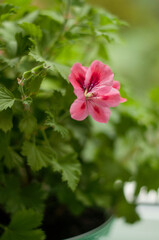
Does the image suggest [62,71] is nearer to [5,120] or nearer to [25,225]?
[5,120]

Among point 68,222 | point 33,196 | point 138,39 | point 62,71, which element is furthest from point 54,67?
point 138,39

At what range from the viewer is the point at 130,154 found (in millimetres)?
815

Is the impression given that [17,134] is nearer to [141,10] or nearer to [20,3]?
[20,3]

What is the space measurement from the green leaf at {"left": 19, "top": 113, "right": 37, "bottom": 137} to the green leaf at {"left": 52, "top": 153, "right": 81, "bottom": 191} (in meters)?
0.07

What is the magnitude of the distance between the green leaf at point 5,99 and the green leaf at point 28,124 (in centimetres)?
3

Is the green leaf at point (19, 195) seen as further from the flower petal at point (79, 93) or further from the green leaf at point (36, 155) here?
the flower petal at point (79, 93)

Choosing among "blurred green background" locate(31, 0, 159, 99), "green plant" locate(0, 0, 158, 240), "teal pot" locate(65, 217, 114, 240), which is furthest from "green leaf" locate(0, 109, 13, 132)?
"blurred green background" locate(31, 0, 159, 99)

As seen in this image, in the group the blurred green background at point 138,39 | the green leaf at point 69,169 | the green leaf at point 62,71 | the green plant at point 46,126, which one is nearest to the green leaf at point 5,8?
the green plant at point 46,126

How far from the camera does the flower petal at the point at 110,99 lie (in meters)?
0.41

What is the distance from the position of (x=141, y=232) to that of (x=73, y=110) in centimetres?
39

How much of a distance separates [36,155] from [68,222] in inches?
10.2

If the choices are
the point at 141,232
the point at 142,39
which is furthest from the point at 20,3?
the point at 142,39

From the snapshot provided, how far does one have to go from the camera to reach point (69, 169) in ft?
1.61

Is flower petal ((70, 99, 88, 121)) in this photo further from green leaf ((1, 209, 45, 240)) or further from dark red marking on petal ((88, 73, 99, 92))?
green leaf ((1, 209, 45, 240))
